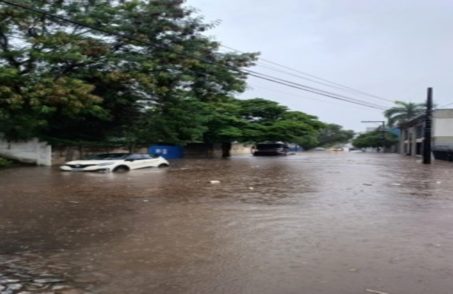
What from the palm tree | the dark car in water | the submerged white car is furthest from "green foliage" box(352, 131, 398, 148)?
the submerged white car

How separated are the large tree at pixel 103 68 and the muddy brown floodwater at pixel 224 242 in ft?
37.3

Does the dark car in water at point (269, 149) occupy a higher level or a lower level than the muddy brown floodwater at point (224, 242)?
higher

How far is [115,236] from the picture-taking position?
8.88 meters

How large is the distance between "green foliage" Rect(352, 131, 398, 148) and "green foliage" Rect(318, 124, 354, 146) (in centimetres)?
1870

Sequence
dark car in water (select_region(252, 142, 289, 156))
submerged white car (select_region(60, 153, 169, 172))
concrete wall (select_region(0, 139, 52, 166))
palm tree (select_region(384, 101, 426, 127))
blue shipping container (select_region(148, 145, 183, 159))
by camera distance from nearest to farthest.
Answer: submerged white car (select_region(60, 153, 169, 172)), concrete wall (select_region(0, 139, 52, 166)), blue shipping container (select_region(148, 145, 183, 159)), dark car in water (select_region(252, 142, 289, 156)), palm tree (select_region(384, 101, 426, 127))

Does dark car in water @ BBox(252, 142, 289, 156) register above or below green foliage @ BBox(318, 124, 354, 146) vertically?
below

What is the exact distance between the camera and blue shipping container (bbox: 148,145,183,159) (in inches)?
1788

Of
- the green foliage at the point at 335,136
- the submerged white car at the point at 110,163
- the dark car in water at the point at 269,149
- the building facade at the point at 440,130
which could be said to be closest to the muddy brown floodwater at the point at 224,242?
the submerged white car at the point at 110,163

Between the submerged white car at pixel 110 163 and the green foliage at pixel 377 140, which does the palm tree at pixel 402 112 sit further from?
the submerged white car at pixel 110 163

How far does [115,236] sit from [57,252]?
138 centimetres

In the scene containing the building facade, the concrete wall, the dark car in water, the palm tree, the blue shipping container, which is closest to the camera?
the concrete wall

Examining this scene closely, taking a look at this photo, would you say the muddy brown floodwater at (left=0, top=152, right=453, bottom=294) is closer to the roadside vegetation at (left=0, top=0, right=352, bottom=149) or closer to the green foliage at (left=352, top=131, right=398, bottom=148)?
the roadside vegetation at (left=0, top=0, right=352, bottom=149)

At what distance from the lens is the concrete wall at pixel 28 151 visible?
3019 centimetres

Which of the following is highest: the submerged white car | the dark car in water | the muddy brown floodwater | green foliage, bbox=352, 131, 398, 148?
green foliage, bbox=352, 131, 398, 148
